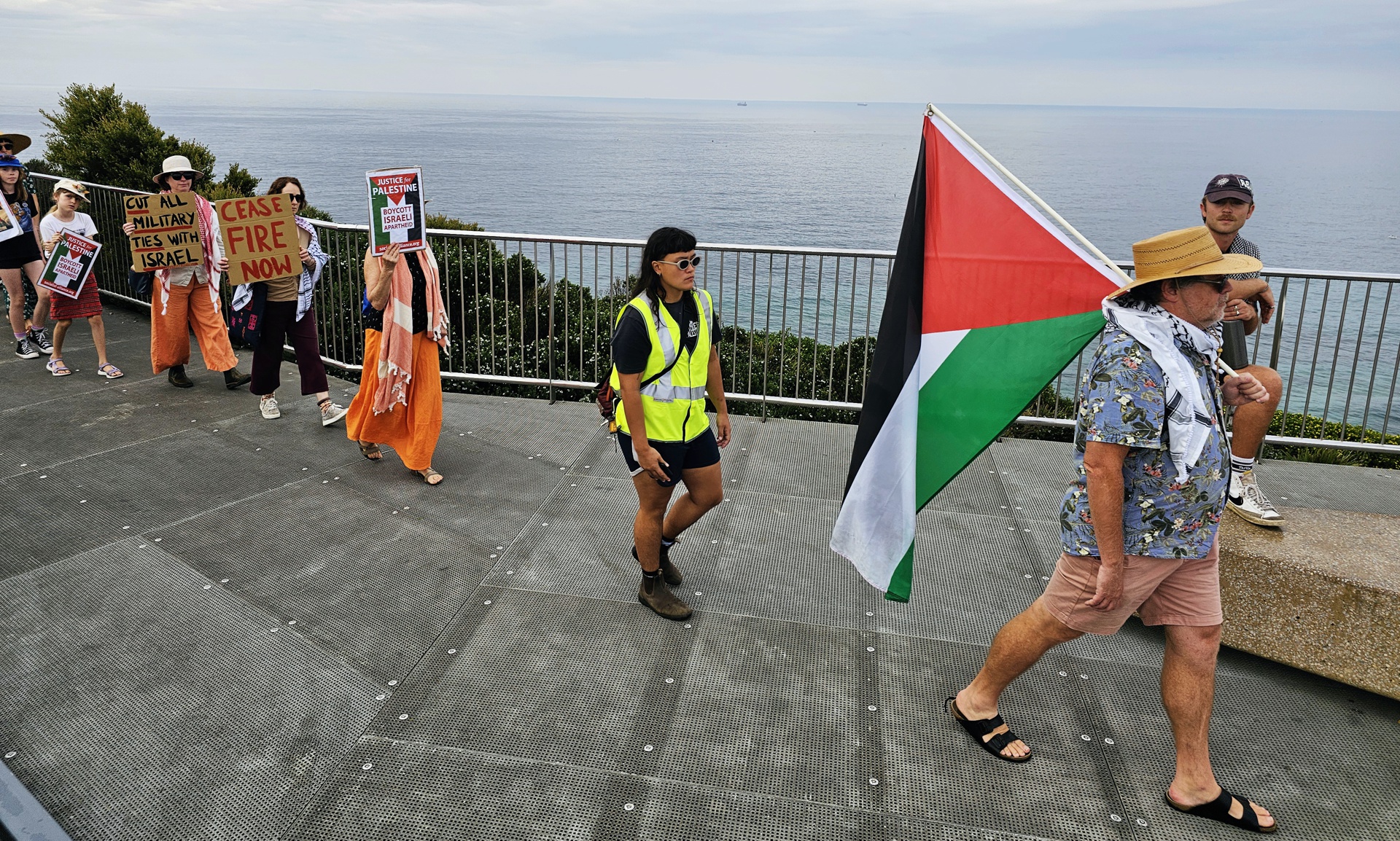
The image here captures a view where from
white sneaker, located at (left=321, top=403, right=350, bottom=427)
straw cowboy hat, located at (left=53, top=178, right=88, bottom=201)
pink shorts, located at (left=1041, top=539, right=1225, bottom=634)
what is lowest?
white sneaker, located at (left=321, top=403, right=350, bottom=427)

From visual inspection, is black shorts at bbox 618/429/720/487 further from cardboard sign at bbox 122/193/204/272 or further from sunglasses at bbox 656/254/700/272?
cardboard sign at bbox 122/193/204/272

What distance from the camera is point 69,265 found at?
8023 mm

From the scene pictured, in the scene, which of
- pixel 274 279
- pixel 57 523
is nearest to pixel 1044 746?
pixel 57 523

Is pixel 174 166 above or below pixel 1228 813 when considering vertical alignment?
above

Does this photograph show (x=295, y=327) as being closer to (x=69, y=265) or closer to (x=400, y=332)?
(x=400, y=332)

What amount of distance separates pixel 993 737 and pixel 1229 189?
2943 millimetres

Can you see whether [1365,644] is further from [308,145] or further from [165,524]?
[308,145]

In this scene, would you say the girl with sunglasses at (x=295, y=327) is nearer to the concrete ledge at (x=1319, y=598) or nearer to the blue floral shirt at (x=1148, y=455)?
the blue floral shirt at (x=1148, y=455)

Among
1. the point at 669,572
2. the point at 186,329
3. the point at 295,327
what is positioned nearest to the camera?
the point at 669,572

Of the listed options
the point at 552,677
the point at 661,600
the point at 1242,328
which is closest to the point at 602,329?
the point at 661,600

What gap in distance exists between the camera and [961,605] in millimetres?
4766

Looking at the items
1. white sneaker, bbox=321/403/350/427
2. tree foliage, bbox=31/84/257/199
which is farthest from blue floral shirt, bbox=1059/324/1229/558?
tree foliage, bbox=31/84/257/199

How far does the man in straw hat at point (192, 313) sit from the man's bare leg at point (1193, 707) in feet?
23.3

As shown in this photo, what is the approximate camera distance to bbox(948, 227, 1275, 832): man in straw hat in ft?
9.98
